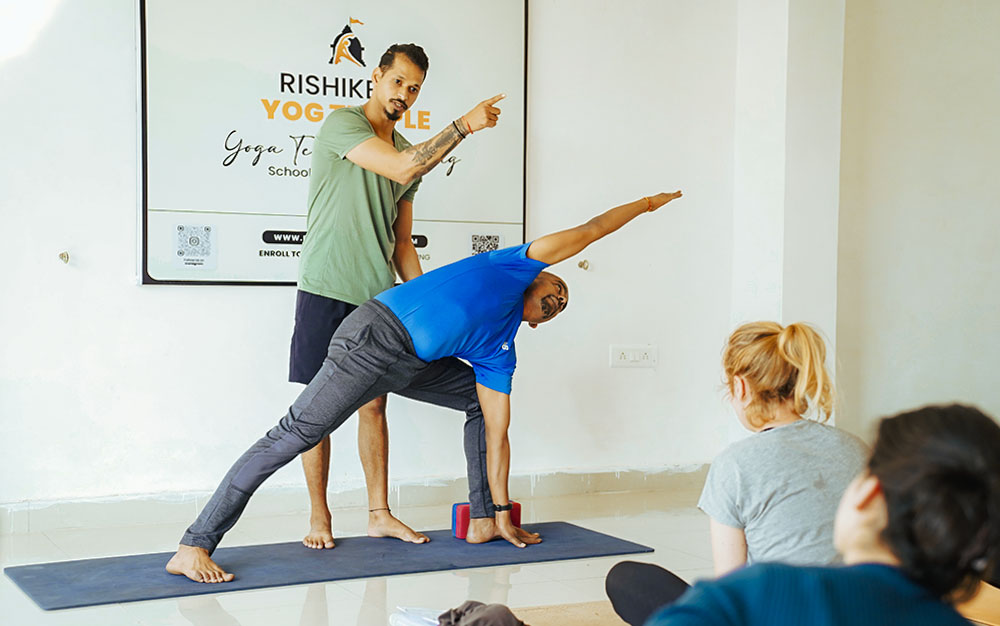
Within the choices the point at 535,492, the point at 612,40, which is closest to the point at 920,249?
the point at 612,40

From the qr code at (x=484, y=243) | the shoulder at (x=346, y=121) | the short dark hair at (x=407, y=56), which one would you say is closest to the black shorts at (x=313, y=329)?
A: the shoulder at (x=346, y=121)

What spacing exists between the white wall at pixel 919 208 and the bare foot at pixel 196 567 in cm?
328

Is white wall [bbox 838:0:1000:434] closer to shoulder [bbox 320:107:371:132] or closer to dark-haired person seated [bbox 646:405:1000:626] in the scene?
shoulder [bbox 320:107:371:132]

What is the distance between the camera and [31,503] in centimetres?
389

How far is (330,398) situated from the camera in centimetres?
319

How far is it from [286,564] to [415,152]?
143cm

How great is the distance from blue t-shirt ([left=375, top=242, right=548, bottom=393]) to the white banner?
3.58ft

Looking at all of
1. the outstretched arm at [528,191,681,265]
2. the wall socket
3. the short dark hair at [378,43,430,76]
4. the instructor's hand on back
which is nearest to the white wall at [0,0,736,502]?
the wall socket

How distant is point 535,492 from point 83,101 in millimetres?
2550

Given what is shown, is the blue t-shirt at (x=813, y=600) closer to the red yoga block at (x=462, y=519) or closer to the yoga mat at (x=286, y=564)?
the yoga mat at (x=286, y=564)

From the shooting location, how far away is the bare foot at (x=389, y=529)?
3741mm

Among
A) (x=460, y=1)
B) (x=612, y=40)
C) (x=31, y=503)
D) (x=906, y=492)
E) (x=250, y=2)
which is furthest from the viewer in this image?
(x=612, y=40)

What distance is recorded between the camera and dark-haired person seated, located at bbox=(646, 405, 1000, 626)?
0.76 metres

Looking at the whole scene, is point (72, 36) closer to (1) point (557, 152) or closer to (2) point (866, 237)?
(1) point (557, 152)
